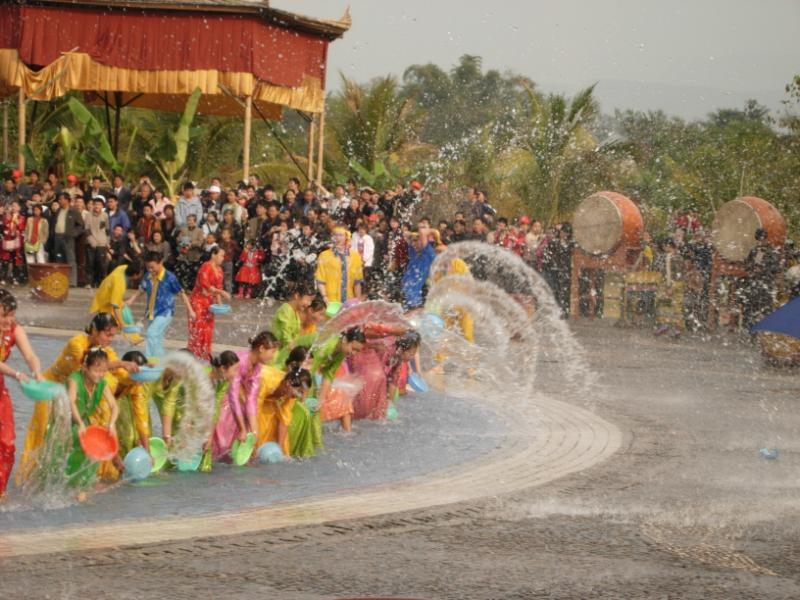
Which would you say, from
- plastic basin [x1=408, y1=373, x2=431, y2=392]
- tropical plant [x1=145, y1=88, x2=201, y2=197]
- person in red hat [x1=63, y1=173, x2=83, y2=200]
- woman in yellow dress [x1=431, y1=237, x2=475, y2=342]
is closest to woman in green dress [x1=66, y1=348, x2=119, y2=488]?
plastic basin [x1=408, y1=373, x2=431, y2=392]

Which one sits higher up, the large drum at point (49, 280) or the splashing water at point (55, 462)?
the large drum at point (49, 280)

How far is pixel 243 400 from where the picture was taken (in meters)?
10.6

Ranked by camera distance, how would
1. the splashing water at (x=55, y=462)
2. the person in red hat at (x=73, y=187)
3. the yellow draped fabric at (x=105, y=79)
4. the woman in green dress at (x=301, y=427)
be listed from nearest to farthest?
the splashing water at (x=55, y=462) < the woman in green dress at (x=301, y=427) < the person in red hat at (x=73, y=187) < the yellow draped fabric at (x=105, y=79)

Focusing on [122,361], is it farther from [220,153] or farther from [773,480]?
[220,153]

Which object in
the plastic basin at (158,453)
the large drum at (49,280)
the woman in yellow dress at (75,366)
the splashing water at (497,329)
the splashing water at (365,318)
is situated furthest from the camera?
the large drum at (49,280)

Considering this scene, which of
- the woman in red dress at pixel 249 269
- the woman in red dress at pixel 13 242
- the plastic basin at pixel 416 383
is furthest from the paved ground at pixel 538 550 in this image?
the woman in red dress at pixel 13 242

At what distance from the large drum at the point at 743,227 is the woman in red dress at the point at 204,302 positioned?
10546 mm

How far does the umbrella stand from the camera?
37.4 feet

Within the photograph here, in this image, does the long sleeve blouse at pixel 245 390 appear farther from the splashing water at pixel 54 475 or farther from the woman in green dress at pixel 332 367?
the woman in green dress at pixel 332 367

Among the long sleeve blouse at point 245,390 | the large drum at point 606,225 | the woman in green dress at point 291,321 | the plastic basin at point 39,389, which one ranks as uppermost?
the large drum at point 606,225

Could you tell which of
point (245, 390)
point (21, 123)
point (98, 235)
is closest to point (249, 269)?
point (98, 235)

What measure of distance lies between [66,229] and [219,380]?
588 inches

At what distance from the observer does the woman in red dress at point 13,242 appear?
967 inches

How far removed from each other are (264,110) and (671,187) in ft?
45.1
